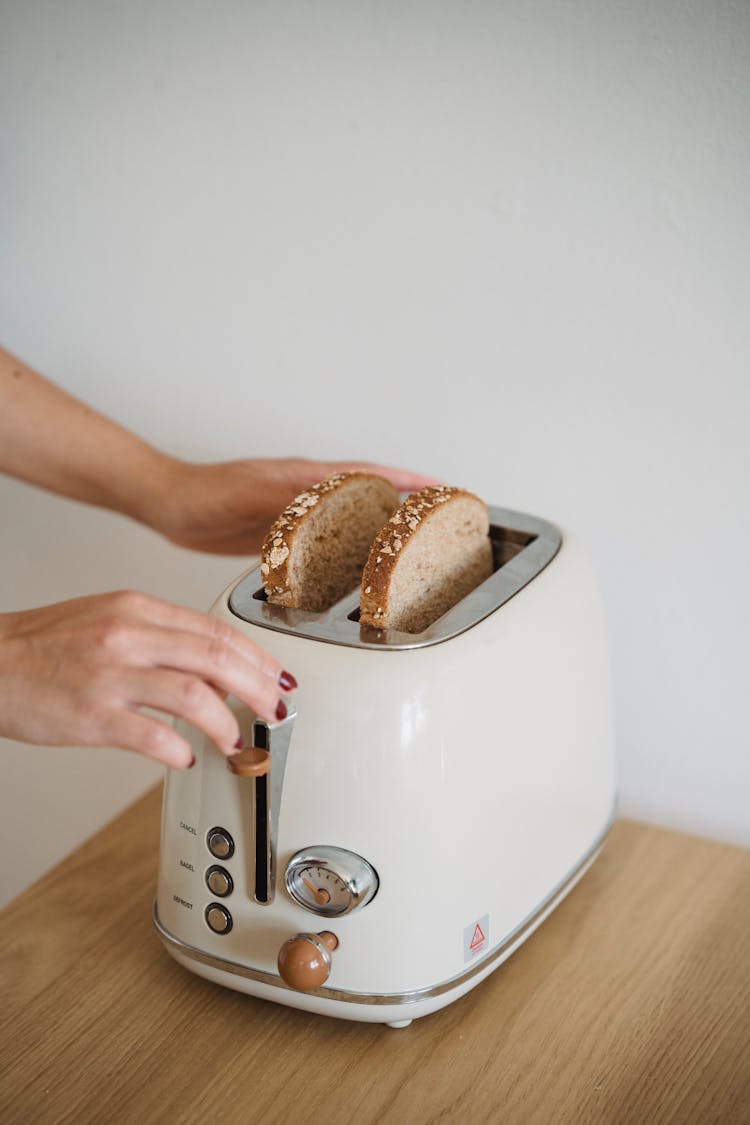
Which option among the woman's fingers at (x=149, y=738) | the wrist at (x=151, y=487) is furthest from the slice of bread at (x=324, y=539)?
the wrist at (x=151, y=487)

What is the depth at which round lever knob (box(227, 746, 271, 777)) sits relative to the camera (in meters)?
0.61

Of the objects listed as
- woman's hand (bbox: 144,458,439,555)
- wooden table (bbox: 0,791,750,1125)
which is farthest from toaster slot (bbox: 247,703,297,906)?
woman's hand (bbox: 144,458,439,555)

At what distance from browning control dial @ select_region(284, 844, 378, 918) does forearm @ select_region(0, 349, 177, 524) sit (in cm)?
45

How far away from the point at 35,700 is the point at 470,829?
10.4 inches

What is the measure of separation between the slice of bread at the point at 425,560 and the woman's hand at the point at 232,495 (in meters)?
0.14

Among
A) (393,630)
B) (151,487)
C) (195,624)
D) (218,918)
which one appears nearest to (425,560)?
(393,630)

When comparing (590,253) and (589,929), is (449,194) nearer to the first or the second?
(590,253)

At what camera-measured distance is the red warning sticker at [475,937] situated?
0.68 m

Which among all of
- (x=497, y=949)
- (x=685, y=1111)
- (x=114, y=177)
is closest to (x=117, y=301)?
(x=114, y=177)

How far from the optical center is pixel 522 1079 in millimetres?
672

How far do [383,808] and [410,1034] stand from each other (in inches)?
7.3

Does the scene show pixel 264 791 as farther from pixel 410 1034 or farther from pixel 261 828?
pixel 410 1034

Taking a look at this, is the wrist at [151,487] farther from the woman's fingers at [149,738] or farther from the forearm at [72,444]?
the woman's fingers at [149,738]

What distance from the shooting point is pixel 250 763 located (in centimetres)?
61
